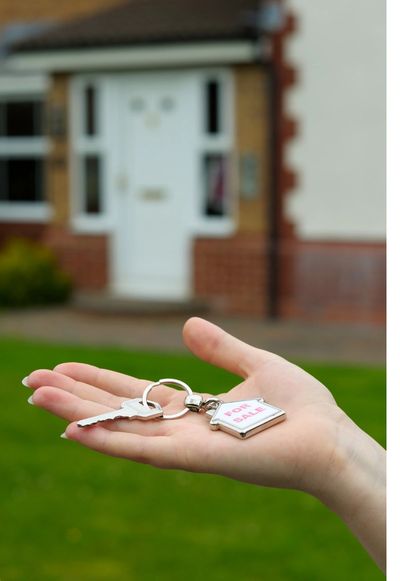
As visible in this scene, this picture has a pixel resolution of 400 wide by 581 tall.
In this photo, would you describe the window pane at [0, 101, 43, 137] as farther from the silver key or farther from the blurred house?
the silver key

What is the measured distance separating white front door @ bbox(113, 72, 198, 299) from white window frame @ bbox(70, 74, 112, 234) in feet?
0.47

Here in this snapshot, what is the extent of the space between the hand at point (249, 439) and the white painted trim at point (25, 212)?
38.9ft

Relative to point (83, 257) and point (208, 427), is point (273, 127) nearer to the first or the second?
point (83, 257)

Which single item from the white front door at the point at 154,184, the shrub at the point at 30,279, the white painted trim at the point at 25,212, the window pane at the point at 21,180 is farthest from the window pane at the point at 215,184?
the window pane at the point at 21,180

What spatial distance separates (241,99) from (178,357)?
348cm

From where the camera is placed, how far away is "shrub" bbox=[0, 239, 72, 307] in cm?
1202

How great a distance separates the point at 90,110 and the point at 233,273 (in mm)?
2356

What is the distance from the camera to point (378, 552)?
1.77m

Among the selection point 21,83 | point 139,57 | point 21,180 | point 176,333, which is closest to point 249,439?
point 176,333

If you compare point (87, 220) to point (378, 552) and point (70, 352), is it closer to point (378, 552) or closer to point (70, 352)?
point (70, 352)

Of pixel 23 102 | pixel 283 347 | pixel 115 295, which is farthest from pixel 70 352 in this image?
pixel 23 102

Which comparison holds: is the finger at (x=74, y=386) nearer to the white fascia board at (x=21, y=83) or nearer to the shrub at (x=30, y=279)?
the shrub at (x=30, y=279)

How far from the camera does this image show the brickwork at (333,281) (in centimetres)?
1098

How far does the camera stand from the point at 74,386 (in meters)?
1.84
